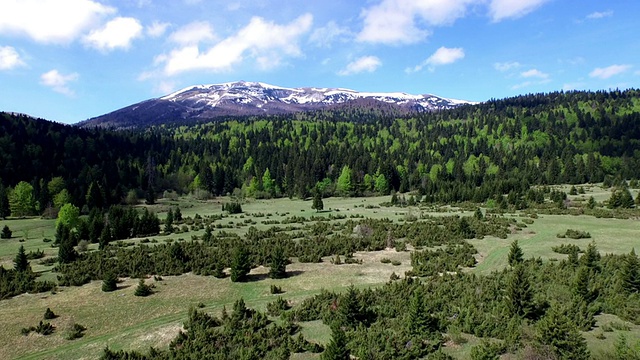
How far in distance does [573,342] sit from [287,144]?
577 ft

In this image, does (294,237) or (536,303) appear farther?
(294,237)

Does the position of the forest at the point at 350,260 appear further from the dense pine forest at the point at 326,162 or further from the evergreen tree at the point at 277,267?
the dense pine forest at the point at 326,162

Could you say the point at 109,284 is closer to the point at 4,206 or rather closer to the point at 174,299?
the point at 174,299

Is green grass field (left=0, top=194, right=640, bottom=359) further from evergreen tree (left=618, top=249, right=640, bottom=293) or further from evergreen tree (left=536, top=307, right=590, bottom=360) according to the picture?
evergreen tree (left=618, top=249, right=640, bottom=293)

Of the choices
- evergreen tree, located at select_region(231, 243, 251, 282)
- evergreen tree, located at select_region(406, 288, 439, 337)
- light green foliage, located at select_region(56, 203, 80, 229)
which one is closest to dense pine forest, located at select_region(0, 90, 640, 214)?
light green foliage, located at select_region(56, 203, 80, 229)

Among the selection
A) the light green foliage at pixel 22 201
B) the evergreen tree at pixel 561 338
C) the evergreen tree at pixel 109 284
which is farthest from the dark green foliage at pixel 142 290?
the light green foliage at pixel 22 201

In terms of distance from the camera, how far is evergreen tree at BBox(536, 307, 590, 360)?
60.8 feet

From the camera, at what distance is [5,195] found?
7969cm

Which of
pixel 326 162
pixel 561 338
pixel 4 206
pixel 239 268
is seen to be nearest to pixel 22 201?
pixel 4 206

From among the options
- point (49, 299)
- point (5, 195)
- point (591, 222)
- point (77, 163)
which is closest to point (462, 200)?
point (591, 222)

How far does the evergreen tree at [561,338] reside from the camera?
18531 mm

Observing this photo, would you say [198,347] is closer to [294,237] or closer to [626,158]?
[294,237]

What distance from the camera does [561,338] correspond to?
19.2 m

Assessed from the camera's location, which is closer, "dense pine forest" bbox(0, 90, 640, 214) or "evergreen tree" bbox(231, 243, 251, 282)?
"evergreen tree" bbox(231, 243, 251, 282)
